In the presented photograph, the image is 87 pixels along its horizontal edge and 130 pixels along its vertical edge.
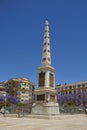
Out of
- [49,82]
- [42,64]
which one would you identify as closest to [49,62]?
[42,64]

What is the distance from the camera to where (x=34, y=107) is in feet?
106

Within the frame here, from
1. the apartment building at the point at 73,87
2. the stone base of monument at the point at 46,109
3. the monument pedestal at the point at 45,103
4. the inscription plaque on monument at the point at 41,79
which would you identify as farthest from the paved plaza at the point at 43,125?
the apartment building at the point at 73,87

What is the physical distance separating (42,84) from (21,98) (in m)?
81.7

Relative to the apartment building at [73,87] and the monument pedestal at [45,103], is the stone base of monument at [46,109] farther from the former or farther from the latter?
the apartment building at [73,87]

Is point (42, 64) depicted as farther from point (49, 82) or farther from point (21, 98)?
point (21, 98)

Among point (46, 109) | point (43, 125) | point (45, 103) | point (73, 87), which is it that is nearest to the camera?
point (43, 125)

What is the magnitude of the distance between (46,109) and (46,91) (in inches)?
101

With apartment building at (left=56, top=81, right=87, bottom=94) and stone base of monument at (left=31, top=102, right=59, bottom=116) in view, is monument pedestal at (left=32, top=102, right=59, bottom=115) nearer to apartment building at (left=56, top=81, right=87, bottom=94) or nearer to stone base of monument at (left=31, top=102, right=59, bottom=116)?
stone base of monument at (left=31, top=102, right=59, bottom=116)

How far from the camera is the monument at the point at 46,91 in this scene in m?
30.8

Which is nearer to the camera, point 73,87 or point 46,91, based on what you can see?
point 46,91

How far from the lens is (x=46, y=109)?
30.4 meters

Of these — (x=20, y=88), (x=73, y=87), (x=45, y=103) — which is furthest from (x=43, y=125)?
(x=73, y=87)

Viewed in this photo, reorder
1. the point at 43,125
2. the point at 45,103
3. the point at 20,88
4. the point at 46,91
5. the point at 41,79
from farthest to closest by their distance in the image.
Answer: the point at 20,88 → the point at 41,79 → the point at 46,91 → the point at 45,103 → the point at 43,125

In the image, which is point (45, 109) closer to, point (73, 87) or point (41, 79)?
point (41, 79)
